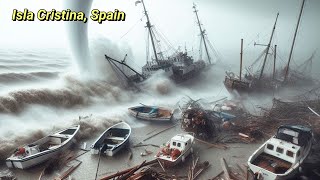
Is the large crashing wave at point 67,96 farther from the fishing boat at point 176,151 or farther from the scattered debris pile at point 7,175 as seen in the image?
the fishing boat at point 176,151

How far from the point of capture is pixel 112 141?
76.6 ft

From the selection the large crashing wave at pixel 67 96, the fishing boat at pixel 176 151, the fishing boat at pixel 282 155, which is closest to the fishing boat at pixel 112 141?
the fishing boat at pixel 176 151

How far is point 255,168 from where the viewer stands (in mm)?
16469

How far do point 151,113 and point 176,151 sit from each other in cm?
947

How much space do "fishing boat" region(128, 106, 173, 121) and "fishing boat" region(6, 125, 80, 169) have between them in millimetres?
7141

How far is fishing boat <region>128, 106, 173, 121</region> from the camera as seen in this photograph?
28.2 metres

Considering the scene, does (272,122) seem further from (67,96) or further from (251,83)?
(67,96)

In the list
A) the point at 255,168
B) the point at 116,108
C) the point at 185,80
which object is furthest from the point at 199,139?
the point at 185,80

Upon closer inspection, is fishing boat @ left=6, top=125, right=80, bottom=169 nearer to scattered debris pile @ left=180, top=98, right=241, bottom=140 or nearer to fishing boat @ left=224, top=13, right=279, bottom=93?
scattered debris pile @ left=180, top=98, right=241, bottom=140

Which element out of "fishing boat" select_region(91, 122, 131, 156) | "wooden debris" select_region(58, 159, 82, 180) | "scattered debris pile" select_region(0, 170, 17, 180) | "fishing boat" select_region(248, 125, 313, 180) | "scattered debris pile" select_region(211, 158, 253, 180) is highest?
"fishing boat" select_region(248, 125, 313, 180)

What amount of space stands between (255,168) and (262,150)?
2776 millimetres

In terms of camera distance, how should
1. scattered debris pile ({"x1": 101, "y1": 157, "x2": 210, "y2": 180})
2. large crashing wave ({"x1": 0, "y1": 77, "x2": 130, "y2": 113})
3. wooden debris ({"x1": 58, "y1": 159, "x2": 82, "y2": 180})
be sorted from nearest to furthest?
scattered debris pile ({"x1": 101, "y1": 157, "x2": 210, "y2": 180}) < wooden debris ({"x1": 58, "y1": 159, "x2": 82, "y2": 180}) < large crashing wave ({"x1": 0, "y1": 77, "x2": 130, "y2": 113})

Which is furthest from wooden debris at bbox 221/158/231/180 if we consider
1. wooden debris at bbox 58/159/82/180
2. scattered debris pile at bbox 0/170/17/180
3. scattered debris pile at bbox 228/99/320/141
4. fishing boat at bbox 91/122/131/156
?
scattered debris pile at bbox 0/170/17/180

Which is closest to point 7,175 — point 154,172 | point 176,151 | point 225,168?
point 154,172
